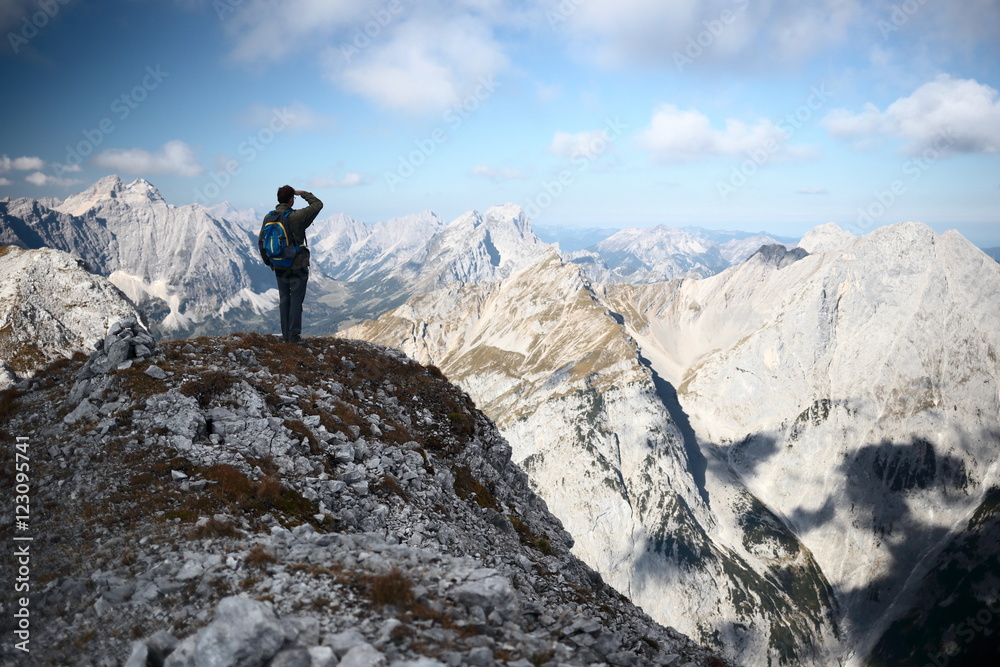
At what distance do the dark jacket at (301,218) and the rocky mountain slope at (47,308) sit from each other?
3143 inches

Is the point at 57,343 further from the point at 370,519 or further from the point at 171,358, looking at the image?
the point at 370,519

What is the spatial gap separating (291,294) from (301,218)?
3.88m

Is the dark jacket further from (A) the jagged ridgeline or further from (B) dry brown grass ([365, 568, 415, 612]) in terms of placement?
(B) dry brown grass ([365, 568, 415, 612])

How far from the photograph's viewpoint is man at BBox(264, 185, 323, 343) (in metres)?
20.6

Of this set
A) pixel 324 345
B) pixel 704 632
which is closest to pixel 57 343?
pixel 324 345

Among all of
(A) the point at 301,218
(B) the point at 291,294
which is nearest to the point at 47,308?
(B) the point at 291,294

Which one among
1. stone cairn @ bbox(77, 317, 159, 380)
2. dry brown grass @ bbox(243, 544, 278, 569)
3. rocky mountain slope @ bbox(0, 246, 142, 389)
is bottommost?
dry brown grass @ bbox(243, 544, 278, 569)

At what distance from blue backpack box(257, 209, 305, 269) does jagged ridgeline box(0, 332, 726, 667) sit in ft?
15.6

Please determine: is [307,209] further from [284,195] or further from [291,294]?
[291,294]

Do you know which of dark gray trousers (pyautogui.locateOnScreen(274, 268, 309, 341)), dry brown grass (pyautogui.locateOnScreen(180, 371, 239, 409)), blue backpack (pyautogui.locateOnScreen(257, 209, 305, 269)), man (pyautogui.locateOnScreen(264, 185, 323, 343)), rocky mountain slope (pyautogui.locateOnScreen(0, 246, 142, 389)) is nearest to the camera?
dry brown grass (pyautogui.locateOnScreen(180, 371, 239, 409))

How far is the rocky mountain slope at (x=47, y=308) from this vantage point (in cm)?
7800

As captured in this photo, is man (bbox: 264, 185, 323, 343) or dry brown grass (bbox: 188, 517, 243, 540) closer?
dry brown grass (bbox: 188, 517, 243, 540)

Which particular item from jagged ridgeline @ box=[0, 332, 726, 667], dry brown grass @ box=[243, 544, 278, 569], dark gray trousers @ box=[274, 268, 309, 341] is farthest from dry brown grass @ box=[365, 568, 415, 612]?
dark gray trousers @ box=[274, 268, 309, 341]

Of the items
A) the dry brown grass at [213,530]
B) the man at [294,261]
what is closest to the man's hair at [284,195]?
the man at [294,261]
